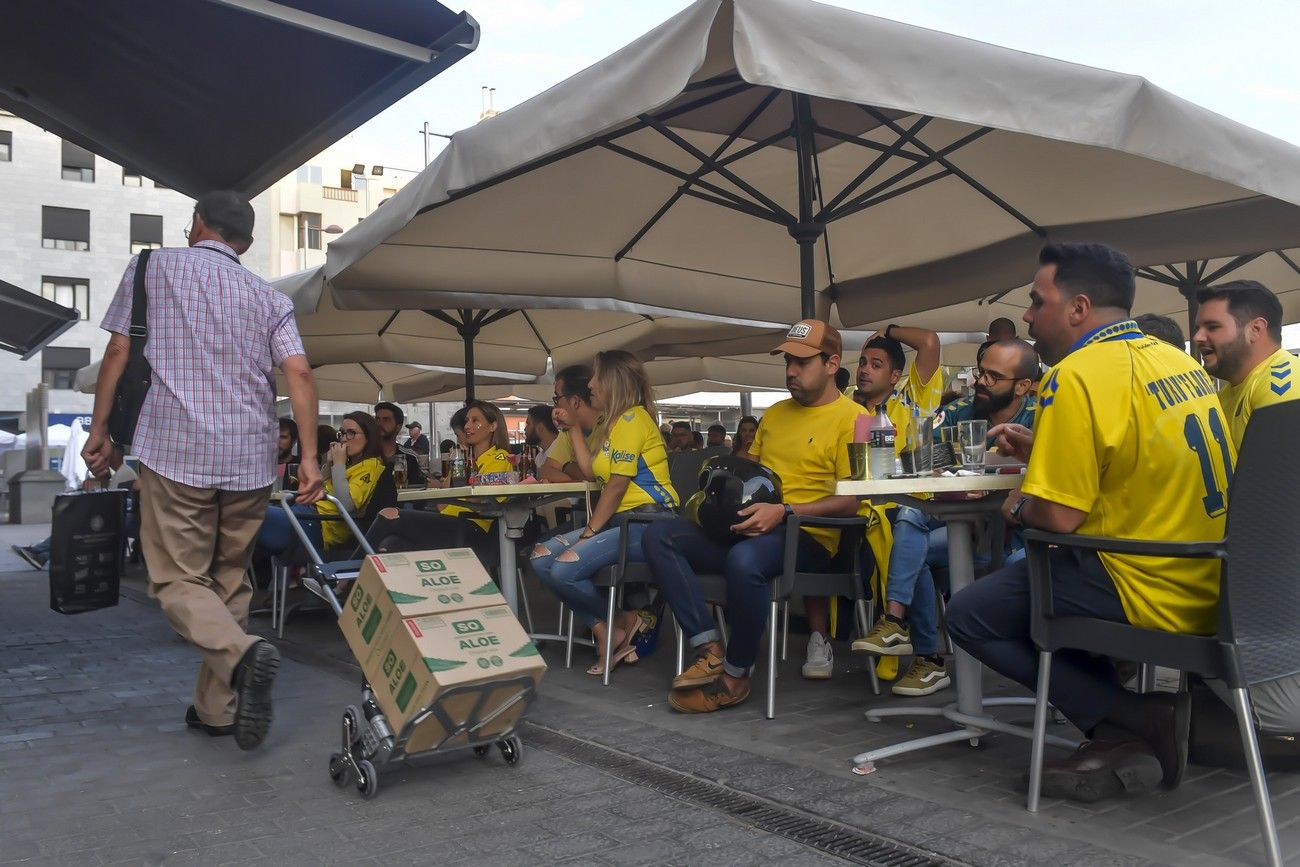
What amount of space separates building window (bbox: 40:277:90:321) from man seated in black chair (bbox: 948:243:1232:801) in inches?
1669

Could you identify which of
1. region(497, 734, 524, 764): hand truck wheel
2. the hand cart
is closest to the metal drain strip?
region(497, 734, 524, 764): hand truck wheel

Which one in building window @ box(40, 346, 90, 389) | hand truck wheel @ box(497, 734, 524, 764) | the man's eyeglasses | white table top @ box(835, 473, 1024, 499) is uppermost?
building window @ box(40, 346, 90, 389)

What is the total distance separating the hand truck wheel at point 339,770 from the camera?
3.53m

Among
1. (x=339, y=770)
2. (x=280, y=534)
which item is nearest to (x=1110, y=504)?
(x=339, y=770)

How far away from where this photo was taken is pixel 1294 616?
8.93 ft

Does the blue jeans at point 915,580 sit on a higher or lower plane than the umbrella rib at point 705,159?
lower

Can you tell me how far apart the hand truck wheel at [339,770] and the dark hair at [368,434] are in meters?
3.54

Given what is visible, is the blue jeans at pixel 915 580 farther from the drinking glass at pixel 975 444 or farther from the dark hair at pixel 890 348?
the dark hair at pixel 890 348

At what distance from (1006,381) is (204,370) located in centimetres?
312

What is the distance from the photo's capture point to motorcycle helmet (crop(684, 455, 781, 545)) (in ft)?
14.6

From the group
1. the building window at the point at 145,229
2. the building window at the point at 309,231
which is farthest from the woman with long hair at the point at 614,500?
the building window at the point at 309,231

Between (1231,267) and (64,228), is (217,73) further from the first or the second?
(64,228)

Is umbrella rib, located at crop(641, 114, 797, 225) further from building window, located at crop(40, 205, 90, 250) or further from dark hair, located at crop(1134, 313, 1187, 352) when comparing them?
building window, located at crop(40, 205, 90, 250)

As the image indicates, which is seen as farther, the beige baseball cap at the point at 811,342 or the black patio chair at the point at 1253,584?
the beige baseball cap at the point at 811,342
